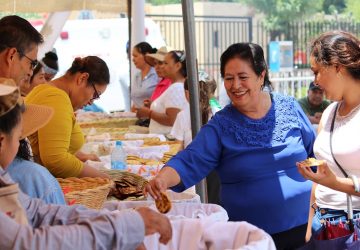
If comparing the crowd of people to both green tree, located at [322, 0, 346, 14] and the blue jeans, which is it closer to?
the blue jeans

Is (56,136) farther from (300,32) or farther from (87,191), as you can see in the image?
(300,32)

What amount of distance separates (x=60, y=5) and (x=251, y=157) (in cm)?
481

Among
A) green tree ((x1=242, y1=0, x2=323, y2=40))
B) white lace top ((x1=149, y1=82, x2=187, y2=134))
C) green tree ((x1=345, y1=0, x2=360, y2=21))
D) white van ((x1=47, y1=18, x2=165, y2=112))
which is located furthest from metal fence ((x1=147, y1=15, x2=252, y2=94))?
white lace top ((x1=149, y1=82, x2=187, y2=134))

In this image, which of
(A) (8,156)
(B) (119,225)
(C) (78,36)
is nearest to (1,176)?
(A) (8,156)

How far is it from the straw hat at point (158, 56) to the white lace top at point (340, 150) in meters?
4.39

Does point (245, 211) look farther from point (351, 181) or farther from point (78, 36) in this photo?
point (78, 36)

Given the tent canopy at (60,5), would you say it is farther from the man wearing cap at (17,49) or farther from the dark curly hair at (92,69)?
the man wearing cap at (17,49)

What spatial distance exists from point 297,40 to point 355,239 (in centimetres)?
1731

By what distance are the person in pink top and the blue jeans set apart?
3.98m

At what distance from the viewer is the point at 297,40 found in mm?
19891

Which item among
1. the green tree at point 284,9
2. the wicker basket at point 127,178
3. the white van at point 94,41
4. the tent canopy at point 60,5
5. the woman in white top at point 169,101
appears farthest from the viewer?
the green tree at point 284,9

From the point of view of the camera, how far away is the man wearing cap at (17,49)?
3.17 m

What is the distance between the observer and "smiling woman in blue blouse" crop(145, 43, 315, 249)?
323cm

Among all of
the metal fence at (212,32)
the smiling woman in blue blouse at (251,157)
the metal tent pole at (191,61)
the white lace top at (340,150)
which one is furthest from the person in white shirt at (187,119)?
the metal fence at (212,32)
